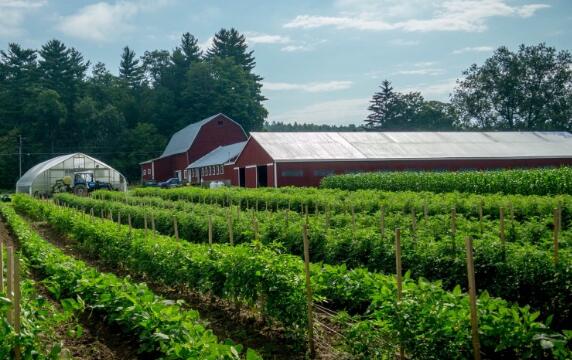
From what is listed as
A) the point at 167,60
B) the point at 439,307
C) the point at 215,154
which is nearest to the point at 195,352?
the point at 439,307

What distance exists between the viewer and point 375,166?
38719 millimetres

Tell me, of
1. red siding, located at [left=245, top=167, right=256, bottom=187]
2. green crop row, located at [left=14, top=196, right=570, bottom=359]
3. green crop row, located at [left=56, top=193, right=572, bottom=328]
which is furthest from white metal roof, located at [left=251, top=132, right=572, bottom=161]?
green crop row, located at [left=14, top=196, right=570, bottom=359]

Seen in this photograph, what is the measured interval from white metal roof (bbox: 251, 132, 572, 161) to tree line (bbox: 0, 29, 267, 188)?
123 ft

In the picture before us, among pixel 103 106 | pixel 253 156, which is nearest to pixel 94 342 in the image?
pixel 253 156

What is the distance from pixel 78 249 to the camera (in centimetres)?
1641

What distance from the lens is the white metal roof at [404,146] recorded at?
3869 centimetres

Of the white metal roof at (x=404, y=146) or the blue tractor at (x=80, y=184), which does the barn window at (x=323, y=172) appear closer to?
the white metal roof at (x=404, y=146)

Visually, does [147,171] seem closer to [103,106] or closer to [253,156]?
[103,106]

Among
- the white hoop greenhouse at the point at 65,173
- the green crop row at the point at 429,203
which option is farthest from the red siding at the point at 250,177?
the green crop row at the point at 429,203

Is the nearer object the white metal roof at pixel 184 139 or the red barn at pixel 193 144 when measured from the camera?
the red barn at pixel 193 144

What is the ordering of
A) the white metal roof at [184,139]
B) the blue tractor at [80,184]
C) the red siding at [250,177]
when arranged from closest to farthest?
the red siding at [250,177] < the blue tractor at [80,184] < the white metal roof at [184,139]

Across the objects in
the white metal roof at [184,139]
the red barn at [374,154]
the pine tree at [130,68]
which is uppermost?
the pine tree at [130,68]

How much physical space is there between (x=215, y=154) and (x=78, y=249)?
3748 cm

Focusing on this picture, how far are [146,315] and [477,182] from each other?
75.4 feet
